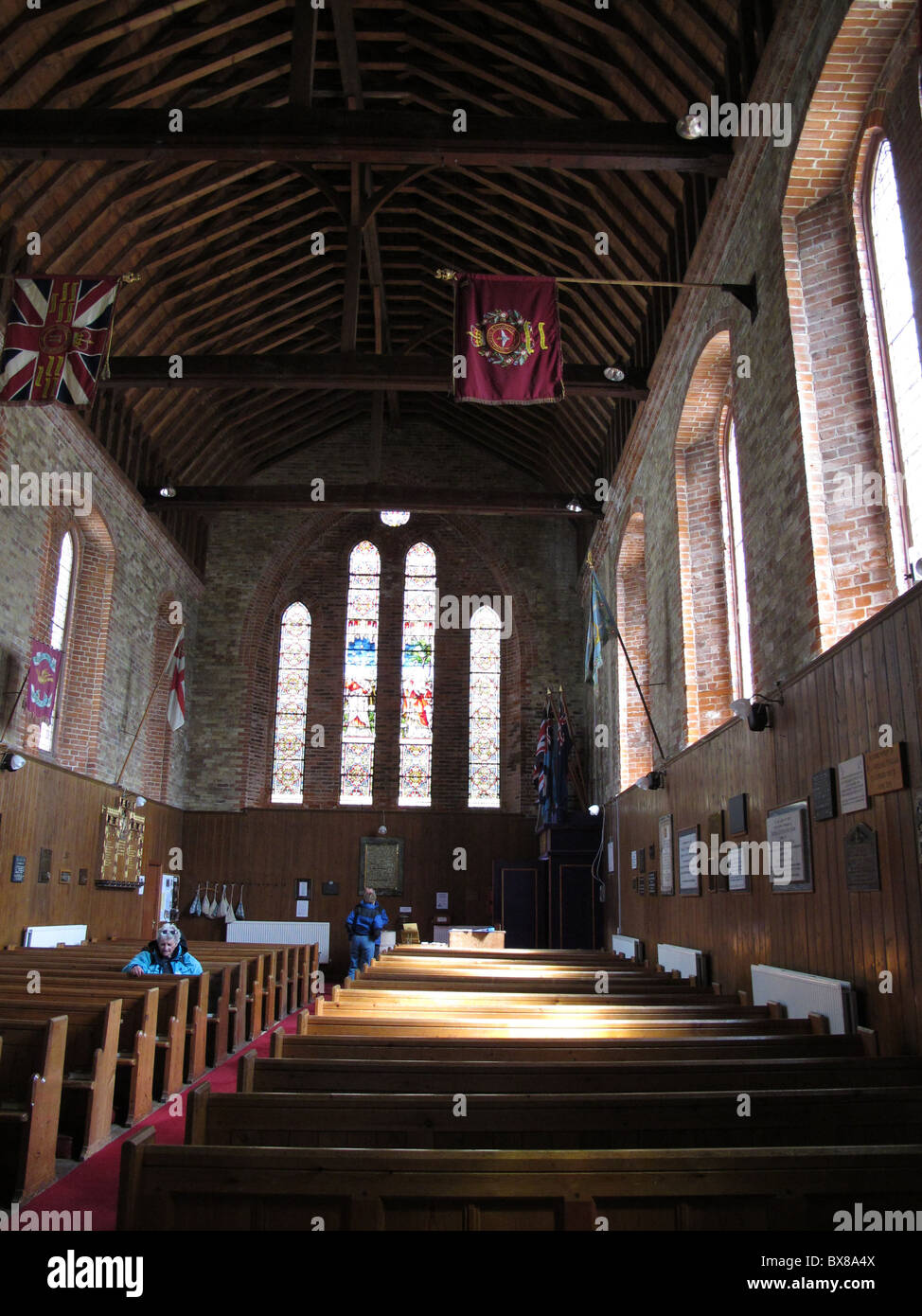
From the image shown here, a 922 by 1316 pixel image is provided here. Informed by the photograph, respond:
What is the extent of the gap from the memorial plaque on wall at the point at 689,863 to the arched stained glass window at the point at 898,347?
3058mm

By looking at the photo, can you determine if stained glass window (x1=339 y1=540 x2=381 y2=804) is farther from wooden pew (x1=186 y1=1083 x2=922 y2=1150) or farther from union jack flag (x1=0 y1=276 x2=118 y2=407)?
wooden pew (x1=186 y1=1083 x2=922 y2=1150)

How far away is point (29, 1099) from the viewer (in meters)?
4.33

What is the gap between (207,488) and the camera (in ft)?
43.7

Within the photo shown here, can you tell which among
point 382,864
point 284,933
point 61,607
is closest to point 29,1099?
point 61,607

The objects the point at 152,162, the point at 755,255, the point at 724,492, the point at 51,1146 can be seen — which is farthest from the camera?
the point at 152,162

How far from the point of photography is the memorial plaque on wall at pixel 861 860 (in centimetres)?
430

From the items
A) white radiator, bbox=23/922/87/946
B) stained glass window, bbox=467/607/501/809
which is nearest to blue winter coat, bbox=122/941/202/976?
white radiator, bbox=23/922/87/946

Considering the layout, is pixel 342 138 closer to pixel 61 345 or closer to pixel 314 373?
pixel 61 345

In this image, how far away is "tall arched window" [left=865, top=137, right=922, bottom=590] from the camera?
17.0ft

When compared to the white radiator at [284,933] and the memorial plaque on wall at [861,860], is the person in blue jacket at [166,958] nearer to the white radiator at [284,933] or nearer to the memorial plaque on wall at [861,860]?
the memorial plaque on wall at [861,860]

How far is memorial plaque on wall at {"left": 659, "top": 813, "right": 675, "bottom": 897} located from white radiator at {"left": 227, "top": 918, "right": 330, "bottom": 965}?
307 inches
